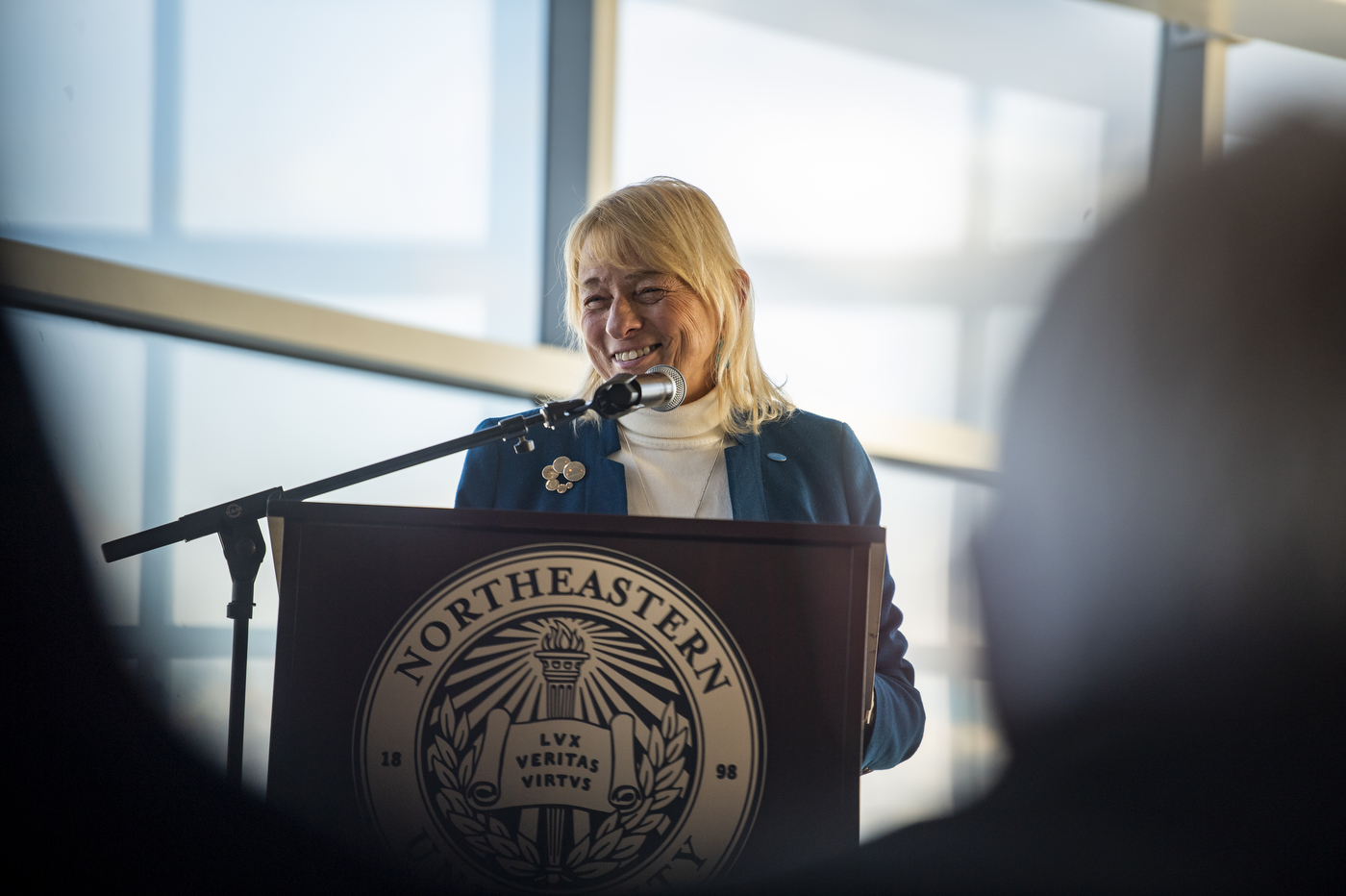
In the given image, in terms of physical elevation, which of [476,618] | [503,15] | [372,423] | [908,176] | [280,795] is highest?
[503,15]

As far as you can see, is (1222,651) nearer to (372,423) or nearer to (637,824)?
(637,824)

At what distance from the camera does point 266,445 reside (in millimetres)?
2826

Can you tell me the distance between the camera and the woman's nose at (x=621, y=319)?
156cm

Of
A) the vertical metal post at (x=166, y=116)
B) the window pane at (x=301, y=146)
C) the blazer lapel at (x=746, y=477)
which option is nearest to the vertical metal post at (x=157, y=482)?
the window pane at (x=301, y=146)

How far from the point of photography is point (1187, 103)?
0.45 m

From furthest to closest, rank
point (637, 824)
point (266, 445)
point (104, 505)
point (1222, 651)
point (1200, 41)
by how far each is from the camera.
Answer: point (266, 445), point (104, 505), point (637, 824), point (1200, 41), point (1222, 651)

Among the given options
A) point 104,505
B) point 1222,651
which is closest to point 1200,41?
point 1222,651

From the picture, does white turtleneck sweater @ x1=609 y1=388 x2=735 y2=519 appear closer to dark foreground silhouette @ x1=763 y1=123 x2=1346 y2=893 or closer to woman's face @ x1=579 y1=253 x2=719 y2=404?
woman's face @ x1=579 y1=253 x2=719 y2=404

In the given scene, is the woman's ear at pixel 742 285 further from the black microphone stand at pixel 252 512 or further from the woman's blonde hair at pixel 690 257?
the black microphone stand at pixel 252 512

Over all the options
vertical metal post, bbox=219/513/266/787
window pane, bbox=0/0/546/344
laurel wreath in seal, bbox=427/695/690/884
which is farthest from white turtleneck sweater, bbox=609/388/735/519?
window pane, bbox=0/0/546/344

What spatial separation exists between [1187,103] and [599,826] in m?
0.66

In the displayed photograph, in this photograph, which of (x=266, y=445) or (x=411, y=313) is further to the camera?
(x=411, y=313)

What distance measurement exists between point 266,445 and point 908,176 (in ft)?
7.29

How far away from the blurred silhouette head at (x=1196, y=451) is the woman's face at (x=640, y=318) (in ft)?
3.99
